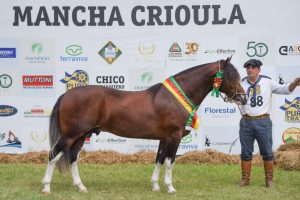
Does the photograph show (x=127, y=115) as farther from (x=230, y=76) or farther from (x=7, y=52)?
(x=7, y=52)

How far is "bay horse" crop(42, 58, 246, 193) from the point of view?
6.55m

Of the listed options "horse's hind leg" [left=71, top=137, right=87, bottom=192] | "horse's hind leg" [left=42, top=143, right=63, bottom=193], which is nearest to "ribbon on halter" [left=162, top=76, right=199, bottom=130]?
"horse's hind leg" [left=71, top=137, right=87, bottom=192]

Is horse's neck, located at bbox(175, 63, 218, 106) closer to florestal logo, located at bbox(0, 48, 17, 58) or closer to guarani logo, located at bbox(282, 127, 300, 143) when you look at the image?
guarani logo, located at bbox(282, 127, 300, 143)

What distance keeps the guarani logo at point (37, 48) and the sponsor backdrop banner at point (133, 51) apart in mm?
18

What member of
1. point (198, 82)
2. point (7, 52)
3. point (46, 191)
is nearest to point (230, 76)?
point (198, 82)

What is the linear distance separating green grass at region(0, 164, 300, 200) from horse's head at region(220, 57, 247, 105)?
1364 mm

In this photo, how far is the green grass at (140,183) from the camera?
21.2 ft

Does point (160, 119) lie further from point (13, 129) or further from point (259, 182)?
point (13, 129)

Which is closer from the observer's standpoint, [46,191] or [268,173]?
[46,191]

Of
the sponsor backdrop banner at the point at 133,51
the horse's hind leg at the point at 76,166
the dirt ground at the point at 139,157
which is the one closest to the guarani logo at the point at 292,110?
the sponsor backdrop banner at the point at 133,51

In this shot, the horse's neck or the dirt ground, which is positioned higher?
the horse's neck

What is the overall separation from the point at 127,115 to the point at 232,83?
1536 millimetres

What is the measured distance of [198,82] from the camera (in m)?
6.79

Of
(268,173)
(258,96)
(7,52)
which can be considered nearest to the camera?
(258,96)
